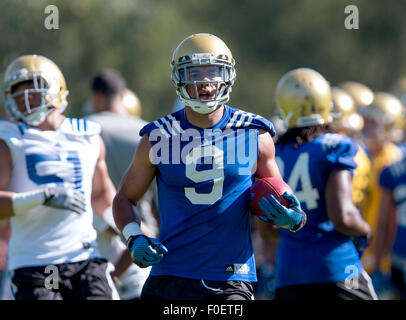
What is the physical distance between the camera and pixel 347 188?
192 inches

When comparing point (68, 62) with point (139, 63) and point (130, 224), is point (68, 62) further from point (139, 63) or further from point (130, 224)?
point (130, 224)

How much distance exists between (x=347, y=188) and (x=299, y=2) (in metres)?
18.9

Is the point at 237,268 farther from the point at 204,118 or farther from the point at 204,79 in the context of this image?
the point at 204,79

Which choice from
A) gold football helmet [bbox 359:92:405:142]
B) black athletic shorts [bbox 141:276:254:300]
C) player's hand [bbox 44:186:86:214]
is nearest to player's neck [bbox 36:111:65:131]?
player's hand [bbox 44:186:86:214]

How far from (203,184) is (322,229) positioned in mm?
1228

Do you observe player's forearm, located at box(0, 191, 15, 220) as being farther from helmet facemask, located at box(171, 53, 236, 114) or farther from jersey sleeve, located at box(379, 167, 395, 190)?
jersey sleeve, located at box(379, 167, 395, 190)

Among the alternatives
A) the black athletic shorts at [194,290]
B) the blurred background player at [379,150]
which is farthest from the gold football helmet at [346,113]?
the black athletic shorts at [194,290]

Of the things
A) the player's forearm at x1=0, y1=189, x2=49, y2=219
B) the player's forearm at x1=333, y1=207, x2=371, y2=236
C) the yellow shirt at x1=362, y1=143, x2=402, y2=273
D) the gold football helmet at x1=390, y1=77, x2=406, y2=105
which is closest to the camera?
the player's forearm at x1=0, y1=189, x2=49, y2=219

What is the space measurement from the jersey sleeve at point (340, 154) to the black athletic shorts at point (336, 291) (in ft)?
2.20

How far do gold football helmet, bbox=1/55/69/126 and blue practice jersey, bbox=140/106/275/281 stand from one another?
1031 mm

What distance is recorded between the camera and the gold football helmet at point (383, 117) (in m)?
8.54

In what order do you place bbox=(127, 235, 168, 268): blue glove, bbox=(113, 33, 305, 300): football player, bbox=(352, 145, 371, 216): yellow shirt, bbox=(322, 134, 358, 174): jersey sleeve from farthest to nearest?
bbox=(352, 145, 371, 216): yellow shirt, bbox=(322, 134, 358, 174): jersey sleeve, bbox=(113, 33, 305, 300): football player, bbox=(127, 235, 168, 268): blue glove

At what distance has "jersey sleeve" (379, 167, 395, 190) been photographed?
7.41m

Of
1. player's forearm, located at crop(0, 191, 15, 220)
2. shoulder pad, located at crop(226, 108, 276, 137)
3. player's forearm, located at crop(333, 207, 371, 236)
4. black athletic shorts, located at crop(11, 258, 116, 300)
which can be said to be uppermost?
shoulder pad, located at crop(226, 108, 276, 137)
